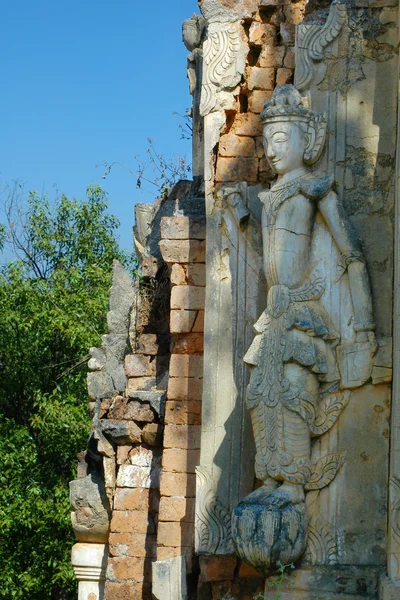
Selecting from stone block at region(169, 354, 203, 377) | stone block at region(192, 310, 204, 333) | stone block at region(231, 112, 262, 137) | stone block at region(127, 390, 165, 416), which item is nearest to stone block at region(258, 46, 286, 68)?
stone block at region(231, 112, 262, 137)

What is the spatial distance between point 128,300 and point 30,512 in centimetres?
547

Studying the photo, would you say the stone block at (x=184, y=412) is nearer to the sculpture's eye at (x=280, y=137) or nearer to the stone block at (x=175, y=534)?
the stone block at (x=175, y=534)

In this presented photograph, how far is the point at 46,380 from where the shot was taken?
57.5ft

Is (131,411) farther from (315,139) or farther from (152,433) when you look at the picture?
(315,139)

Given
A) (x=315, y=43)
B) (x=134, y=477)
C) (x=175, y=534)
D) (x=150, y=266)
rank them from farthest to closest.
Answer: (x=150, y=266) < (x=134, y=477) < (x=175, y=534) < (x=315, y=43)

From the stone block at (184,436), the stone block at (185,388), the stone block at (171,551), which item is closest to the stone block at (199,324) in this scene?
the stone block at (185,388)

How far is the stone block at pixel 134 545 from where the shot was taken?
9375mm

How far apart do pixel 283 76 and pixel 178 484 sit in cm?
291

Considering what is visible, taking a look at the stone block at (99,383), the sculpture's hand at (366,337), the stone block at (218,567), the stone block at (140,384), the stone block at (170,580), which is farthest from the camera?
the stone block at (99,383)

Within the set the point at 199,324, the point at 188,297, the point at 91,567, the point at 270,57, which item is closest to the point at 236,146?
the point at 270,57

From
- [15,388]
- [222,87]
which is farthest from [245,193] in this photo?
[15,388]

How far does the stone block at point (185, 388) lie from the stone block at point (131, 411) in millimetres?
515

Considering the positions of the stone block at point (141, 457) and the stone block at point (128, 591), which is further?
the stone block at point (141, 457)

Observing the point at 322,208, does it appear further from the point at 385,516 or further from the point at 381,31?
the point at 385,516
